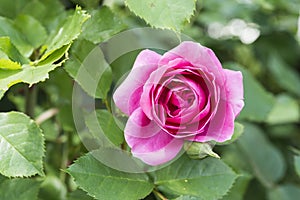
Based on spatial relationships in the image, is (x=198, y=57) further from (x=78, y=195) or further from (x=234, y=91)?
(x=78, y=195)

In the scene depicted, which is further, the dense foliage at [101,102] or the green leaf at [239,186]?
the green leaf at [239,186]

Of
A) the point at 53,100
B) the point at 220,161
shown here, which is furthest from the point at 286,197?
the point at 53,100

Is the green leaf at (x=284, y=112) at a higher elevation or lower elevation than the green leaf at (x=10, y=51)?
lower

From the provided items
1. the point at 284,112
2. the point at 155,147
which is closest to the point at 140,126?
the point at 155,147

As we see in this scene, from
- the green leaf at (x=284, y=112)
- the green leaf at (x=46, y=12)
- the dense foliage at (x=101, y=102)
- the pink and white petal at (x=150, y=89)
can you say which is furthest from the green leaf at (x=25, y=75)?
the green leaf at (x=284, y=112)

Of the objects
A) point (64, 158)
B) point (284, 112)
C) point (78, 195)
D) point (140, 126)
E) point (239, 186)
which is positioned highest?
point (140, 126)

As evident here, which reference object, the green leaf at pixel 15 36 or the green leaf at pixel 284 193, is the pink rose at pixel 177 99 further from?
the green leaf at pixel 284 193

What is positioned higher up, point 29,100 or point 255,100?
point 29,100
